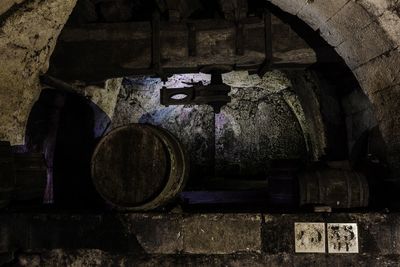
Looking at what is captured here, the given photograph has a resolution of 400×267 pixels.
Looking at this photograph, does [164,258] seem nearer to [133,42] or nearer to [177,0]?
[133,42]

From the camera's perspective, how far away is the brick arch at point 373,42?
9.95ft

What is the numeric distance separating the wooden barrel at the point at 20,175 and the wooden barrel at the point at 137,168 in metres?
0.59

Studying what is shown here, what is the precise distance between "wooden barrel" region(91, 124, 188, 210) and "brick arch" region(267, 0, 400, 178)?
1981 mm

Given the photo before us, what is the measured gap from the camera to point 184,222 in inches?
116

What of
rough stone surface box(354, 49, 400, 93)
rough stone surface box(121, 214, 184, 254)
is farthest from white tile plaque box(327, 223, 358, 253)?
rough stone surface box(354, 49, 400, 93)

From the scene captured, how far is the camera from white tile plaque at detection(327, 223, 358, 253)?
288cm

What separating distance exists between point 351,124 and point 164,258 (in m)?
4.57

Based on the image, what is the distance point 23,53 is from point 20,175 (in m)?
1.31

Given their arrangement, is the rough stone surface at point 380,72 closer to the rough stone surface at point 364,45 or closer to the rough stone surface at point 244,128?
the rough stone surface at point 364,45

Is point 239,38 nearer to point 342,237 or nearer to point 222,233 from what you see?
point 222,233

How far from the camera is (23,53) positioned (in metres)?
3.57

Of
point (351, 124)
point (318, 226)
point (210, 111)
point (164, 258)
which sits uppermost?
point (210, 111)

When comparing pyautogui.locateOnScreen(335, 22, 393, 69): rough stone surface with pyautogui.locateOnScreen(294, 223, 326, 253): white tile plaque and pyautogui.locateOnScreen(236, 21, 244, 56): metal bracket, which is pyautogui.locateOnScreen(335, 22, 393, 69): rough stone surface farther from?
pyautogui.locateOnScreen(294, 223, 326, 253): white tile plaque

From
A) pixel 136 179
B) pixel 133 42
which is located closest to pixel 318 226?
pixel 136 179
